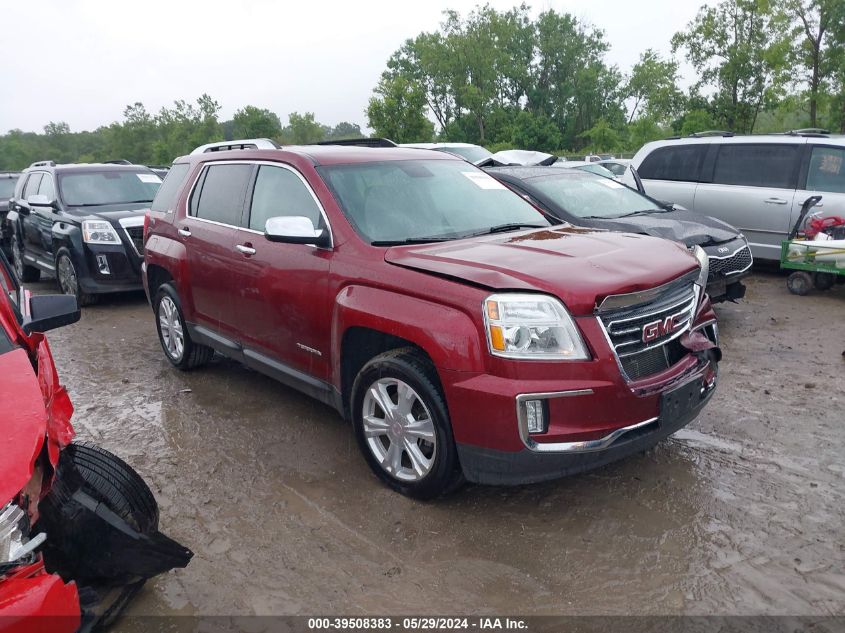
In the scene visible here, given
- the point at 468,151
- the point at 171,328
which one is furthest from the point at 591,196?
the point at 468,151

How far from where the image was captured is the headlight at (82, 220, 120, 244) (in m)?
8.45

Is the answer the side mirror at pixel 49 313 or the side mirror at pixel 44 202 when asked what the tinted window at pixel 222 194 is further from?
the side mirror at pixel 44 202

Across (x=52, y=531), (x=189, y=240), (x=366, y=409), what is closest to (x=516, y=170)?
(x=189, y=240)

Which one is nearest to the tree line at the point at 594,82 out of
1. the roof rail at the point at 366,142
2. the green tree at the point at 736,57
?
the green tree at the point at 736,57

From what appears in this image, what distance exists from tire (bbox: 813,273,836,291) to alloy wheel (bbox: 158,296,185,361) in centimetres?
685

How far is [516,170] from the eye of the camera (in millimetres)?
7453

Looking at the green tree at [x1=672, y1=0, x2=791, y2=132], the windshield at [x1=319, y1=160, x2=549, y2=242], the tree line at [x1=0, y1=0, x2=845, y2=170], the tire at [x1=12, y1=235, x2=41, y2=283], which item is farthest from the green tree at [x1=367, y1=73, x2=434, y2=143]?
the windshield at [x1=319, y1=160, x2=549, y2=242]

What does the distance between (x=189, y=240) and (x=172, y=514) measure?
7.61 feet

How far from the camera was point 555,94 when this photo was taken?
70.9 m

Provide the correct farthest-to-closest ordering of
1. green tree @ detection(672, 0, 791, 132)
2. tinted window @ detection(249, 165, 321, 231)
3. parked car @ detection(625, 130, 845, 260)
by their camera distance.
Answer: green tree @ detection(672, 0, 791, 132) < parked car @ detection(625, 130, 845, 260) < tinted window @ detection(249, 165, 321, 231)

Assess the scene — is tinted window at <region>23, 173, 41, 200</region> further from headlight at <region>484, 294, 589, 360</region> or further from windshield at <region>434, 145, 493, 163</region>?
headlight at <region>484, 294, 589, 360</region>

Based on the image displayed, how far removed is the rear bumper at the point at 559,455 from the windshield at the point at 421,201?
1346 millimetres

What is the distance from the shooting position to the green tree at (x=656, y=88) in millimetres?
35906

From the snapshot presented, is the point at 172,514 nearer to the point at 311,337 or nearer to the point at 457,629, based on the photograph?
the point at 311,337
